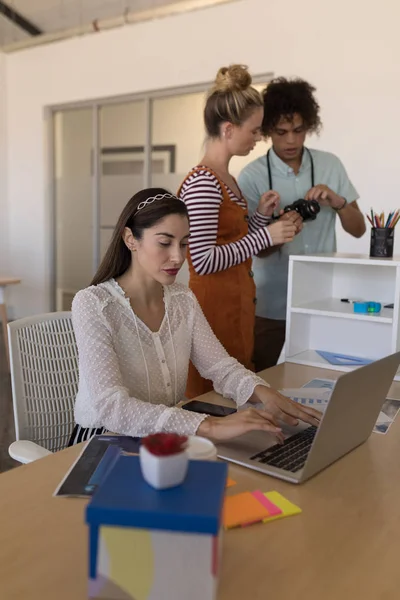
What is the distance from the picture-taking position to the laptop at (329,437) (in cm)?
90

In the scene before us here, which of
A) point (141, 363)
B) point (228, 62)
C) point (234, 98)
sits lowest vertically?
point (141, 363)

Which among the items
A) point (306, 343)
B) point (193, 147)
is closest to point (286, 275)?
point (306, 343)

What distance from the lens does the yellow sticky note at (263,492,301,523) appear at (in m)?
0.82

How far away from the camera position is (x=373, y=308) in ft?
5.54

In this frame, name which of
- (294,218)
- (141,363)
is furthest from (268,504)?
(294,218)

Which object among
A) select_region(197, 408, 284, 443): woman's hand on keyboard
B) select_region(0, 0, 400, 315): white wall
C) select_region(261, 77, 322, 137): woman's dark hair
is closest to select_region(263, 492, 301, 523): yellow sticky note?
select_region(197, 408, 284, 443): woman's hand on keyboard

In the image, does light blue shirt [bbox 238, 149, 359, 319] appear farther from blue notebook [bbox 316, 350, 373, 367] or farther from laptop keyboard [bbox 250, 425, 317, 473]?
laptop keyboard [bbox 250, 425, 317, 473]

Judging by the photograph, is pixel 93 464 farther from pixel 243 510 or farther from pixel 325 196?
pixel 325 196

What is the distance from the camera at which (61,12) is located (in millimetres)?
4383

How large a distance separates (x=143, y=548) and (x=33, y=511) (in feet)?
1.07

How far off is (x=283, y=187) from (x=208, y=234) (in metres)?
0.50

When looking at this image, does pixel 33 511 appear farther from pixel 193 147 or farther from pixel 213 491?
pixel 193 147

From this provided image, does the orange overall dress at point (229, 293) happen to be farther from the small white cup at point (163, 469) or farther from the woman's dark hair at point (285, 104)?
the small white cup at point (163, 469)

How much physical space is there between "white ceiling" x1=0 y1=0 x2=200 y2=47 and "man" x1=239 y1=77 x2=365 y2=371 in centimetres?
243
